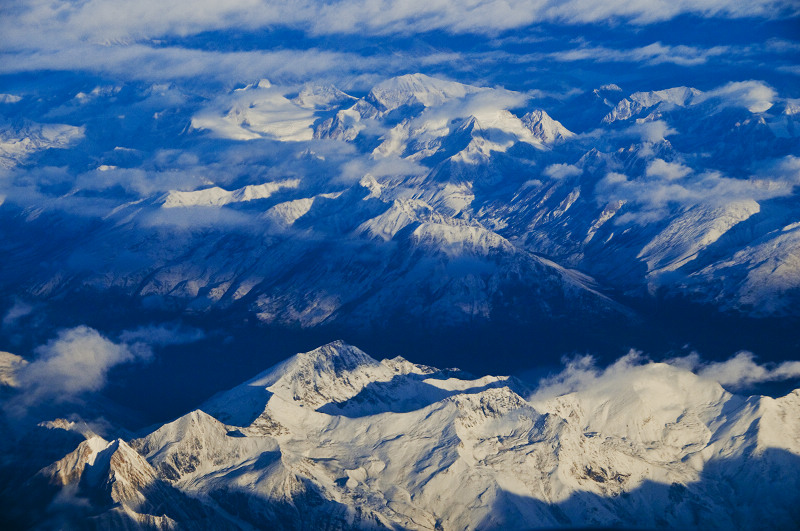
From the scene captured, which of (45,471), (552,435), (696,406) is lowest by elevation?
(696,406)

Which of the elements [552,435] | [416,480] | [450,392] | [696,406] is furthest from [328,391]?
[696,406]

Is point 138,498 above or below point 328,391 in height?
above

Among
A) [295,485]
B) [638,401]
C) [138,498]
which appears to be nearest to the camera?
[138,498]

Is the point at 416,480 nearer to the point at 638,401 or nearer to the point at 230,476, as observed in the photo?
the point at 230,476

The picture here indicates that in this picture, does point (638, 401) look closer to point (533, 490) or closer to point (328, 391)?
point (533, 490)

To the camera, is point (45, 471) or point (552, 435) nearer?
point (45, 471)

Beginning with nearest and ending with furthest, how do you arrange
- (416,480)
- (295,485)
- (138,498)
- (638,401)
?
(138,498) < (295,485) < (416,480) < (638,401)
